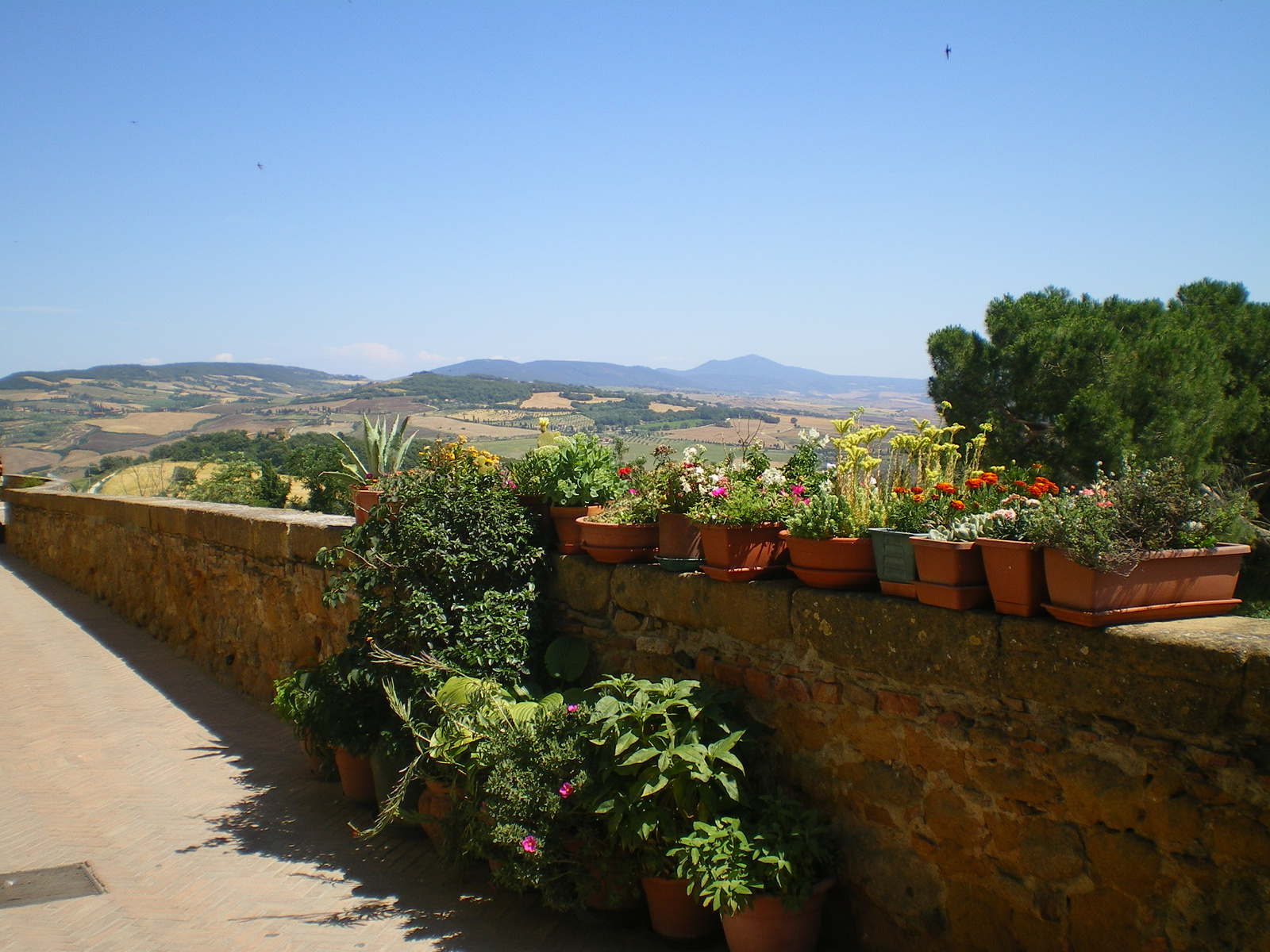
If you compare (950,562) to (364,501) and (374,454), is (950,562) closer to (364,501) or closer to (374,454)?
(364,501)

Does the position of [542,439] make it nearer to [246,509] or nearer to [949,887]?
[949,887]

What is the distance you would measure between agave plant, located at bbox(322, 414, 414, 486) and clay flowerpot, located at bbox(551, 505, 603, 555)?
4.71 feet

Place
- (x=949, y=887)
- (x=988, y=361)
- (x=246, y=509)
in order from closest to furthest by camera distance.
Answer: (x=949, y=887) < (x=246, y=509) < (x=988, y=361)

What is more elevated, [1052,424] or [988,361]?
[988,361]

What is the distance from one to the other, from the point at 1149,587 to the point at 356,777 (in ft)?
11.7

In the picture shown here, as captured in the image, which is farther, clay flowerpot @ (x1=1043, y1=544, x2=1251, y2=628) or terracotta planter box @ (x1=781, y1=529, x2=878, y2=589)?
terracotta planter box @ (x1=781, y1=529, x2=878, y2=589)

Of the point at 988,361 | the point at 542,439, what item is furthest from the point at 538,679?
the point at 988,361

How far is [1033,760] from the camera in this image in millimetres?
2404

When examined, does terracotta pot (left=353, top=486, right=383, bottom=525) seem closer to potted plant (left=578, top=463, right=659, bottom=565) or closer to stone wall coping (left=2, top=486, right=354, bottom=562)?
stone wall coping (left=2, top=486, right=354, bottom=562)

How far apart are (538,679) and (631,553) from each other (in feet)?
2.46

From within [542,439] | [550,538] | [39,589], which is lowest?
[39,589]

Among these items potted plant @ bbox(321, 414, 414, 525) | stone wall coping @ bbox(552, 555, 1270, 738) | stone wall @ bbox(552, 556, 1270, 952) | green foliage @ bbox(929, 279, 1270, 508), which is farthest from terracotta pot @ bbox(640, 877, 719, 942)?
A: green foliage @ bbox(929, 279, 1270, 508)

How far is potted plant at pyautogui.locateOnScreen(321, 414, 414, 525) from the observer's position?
16.5 feet

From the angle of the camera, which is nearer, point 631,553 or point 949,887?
point 949,887
